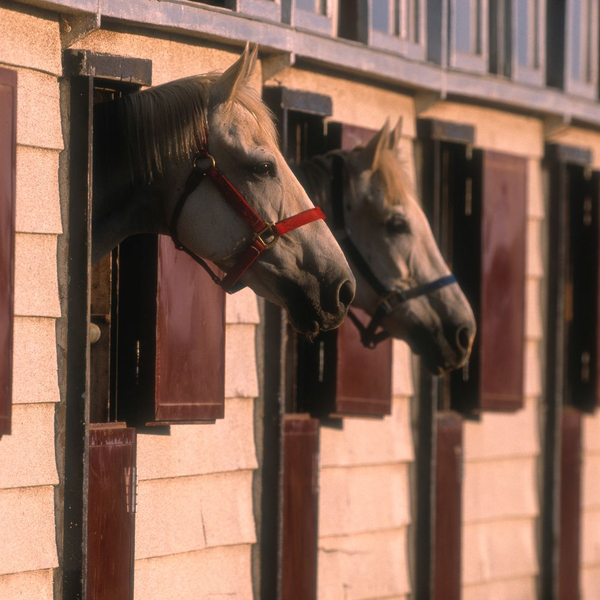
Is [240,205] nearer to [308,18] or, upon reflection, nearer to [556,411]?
[308,18]

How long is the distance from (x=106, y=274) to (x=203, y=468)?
1.03m

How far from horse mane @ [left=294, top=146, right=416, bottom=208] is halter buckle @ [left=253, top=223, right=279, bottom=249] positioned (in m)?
1.43

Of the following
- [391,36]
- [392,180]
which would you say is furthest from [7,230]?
[391,36]

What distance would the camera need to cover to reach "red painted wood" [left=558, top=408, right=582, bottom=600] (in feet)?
30.8

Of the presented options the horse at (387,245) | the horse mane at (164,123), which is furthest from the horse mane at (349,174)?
the horse mane at (164,123)

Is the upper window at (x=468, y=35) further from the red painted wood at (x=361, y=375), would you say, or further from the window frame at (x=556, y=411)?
the red painted wood at (x=361, y=375)

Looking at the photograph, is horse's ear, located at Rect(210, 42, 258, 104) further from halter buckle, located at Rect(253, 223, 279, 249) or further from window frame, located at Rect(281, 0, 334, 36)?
window frame, located at Rect(281, 0, 334, 36)

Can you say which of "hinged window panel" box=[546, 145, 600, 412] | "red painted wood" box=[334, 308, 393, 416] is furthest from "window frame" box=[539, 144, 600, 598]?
"red painted wood" box=[334, 308, 393, 416]

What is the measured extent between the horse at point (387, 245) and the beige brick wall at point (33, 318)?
1501mm

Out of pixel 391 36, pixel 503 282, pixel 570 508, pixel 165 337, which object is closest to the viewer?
pixel 165 337

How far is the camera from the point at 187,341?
6344 millimetres

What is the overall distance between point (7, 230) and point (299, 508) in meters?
2.46

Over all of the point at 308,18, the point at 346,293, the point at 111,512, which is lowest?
the point at 111,512

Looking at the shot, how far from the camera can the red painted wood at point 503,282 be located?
8.50 m
